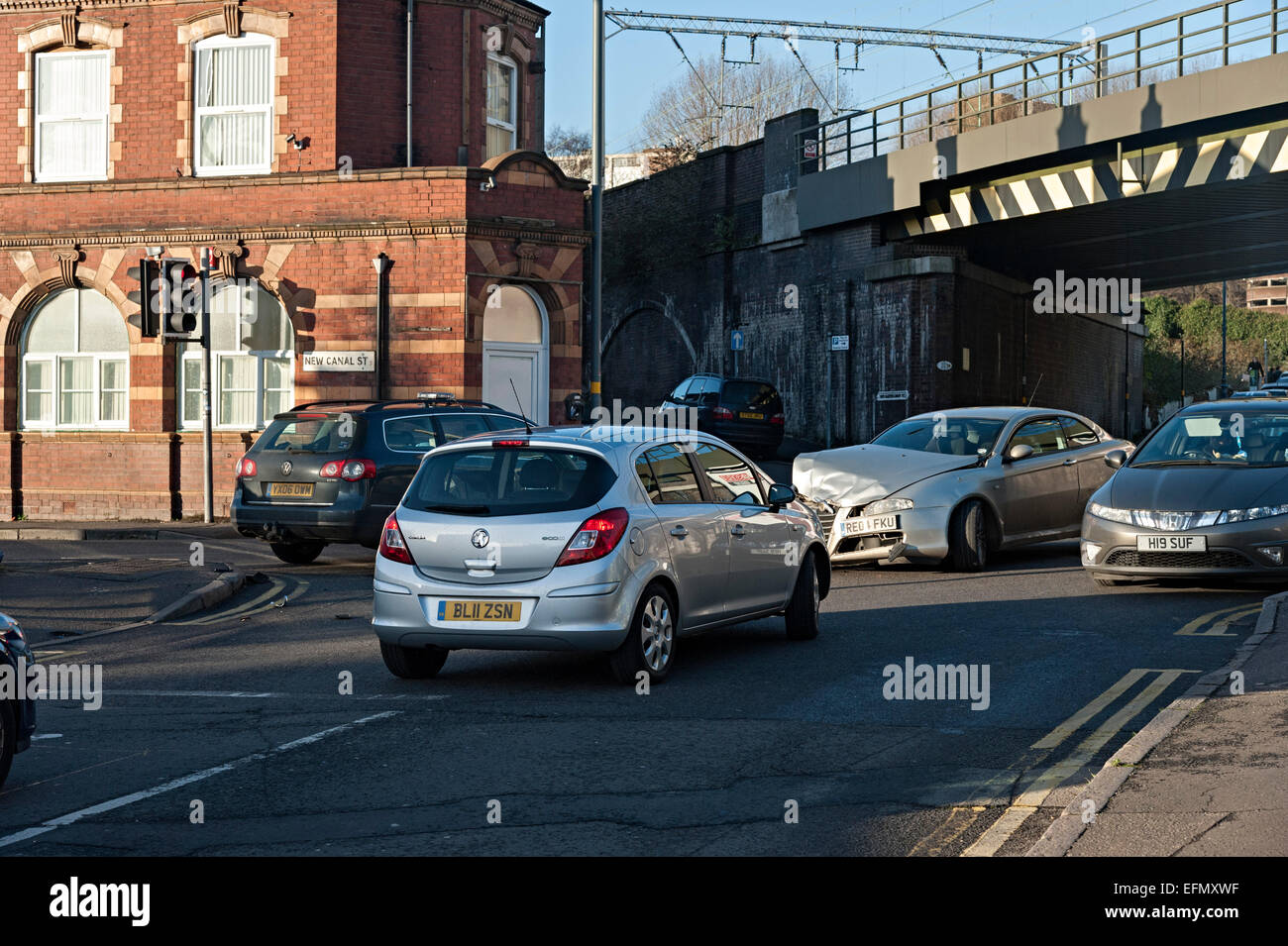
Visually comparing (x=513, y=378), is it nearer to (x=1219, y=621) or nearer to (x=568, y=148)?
(x=1219, y=621)

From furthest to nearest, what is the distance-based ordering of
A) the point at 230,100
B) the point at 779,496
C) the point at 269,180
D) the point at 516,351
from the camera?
1. the point at 230,100
2. the point at 516,351
3. the point at 269,180
4. the point at 779,496

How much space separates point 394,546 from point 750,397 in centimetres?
2437

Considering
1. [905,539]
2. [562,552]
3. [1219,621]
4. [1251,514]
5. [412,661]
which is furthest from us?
[905,539]

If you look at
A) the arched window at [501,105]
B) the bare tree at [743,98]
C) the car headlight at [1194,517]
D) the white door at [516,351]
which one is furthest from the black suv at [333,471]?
the bare tree at [743,98]

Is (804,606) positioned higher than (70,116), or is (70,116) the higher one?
(70,116)

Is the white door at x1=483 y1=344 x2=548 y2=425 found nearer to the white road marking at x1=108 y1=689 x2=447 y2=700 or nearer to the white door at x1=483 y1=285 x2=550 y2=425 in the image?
the white door at x1=483 y1=285 x2=550 y2=425

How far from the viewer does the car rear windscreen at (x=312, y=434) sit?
16359 millimetres

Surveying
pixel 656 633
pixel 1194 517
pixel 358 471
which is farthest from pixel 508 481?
pixel 358 471

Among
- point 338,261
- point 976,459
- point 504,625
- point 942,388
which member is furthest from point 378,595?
point 942,388

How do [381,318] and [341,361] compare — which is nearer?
[381,318]

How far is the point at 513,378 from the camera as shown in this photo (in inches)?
1041

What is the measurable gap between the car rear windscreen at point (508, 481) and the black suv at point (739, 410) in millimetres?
23228

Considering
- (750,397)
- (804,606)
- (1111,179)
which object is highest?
(1111,179)
